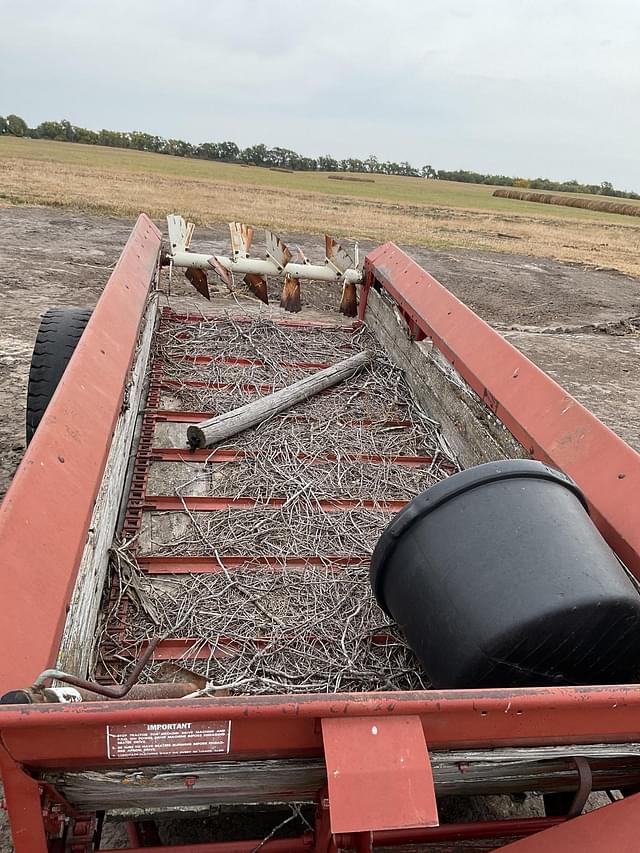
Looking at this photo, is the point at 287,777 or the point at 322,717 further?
the point at 287,777

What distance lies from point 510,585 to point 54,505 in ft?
3.70

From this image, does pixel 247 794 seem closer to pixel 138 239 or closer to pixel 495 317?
pixel 138 239

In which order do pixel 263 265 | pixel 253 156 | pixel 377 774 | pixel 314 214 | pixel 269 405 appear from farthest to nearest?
pixel 253 156, pixel 314 214, pixel 263 265, pixel 269 405, pixel 377 774

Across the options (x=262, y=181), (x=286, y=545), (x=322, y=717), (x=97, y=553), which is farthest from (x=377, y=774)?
(x=262, y=181)

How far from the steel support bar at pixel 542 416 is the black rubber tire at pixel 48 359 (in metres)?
2.05

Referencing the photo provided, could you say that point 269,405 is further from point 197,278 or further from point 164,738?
point 164,738

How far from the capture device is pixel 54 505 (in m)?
1.51

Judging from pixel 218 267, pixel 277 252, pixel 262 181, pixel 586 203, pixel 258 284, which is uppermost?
pixel 586 203

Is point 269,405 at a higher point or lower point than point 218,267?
lower

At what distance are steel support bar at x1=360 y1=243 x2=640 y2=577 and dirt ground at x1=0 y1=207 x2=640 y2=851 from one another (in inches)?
73.2

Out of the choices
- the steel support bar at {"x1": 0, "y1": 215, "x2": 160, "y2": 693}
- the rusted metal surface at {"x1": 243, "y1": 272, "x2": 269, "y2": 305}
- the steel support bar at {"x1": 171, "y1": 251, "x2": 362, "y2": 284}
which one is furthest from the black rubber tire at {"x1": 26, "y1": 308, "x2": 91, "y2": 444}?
the rusted metal surface at {"x1": 243, "y1": 272, "x2": 269, "y2": 305}

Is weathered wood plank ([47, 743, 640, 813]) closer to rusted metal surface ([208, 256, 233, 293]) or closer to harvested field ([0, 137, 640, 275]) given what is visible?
rusted metal surface ([208, 256, 233, 293])

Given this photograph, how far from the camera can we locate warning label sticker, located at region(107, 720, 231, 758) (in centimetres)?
105

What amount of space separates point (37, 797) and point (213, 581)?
3.83 feet
